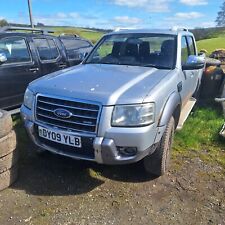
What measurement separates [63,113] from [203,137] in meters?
2.83

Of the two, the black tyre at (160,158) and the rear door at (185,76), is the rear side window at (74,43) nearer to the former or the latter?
the rear door at (185,76)

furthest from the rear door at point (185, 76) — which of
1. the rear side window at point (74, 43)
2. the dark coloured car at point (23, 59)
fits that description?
the rear side window at point (74, 43)

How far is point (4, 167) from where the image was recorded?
3.71 metres

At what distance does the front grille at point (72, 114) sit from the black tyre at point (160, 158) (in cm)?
91

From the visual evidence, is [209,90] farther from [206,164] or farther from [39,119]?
[39,119]

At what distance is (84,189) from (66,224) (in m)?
0.67

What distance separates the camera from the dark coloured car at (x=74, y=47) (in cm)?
812

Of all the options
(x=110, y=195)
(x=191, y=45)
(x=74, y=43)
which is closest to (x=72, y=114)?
(x=110, y=195)

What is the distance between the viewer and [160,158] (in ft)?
12.9

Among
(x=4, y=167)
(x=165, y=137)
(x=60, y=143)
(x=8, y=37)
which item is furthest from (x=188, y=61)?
(x=8, y=37)

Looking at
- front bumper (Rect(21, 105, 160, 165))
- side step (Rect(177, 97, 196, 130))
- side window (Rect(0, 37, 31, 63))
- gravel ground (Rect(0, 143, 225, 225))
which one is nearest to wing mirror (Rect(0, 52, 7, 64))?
side window (Rect(0, 37, 31, 63))

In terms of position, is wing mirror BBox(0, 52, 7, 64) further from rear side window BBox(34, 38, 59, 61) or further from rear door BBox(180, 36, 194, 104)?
rear door BBox(180, 36, 194, 104)

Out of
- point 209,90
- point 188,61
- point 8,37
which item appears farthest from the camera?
point 209,90

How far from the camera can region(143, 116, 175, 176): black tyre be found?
12.8 ft
